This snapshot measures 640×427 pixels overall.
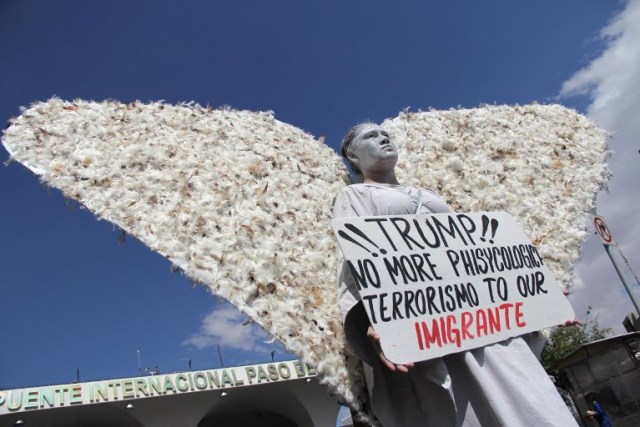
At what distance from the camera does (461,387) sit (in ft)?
7.56

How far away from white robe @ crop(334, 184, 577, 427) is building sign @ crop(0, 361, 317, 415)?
378 inches

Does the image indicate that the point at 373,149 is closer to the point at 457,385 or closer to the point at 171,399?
the point at 457,385

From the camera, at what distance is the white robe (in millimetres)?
2139

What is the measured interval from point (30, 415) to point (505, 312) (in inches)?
604

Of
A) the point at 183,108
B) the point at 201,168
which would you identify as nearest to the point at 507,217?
the point at 201,168

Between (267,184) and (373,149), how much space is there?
0.70 meters

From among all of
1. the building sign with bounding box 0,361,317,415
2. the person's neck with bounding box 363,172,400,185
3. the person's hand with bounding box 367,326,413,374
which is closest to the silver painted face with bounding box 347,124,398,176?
the person's neck with bounding box 363,172,400,185

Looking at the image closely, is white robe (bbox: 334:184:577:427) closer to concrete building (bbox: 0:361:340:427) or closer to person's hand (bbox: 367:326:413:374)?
person's hand (bbox: 367:326:413:374)

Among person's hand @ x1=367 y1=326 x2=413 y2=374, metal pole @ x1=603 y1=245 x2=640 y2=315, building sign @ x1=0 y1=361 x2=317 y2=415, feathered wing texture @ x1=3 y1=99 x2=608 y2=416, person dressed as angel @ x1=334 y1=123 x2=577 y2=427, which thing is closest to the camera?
person's hand @ x1=367 y1=326 x2=413 y2=374

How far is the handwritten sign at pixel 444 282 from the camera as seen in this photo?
2139 mm

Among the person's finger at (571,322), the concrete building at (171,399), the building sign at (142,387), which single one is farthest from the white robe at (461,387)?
the concrete building at (171,399)

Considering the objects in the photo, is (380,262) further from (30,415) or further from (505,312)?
(30,415)

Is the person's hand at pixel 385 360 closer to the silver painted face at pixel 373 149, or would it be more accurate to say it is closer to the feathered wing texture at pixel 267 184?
the feathered wing texture at pixel 267 184

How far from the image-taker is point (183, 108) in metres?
3.09
